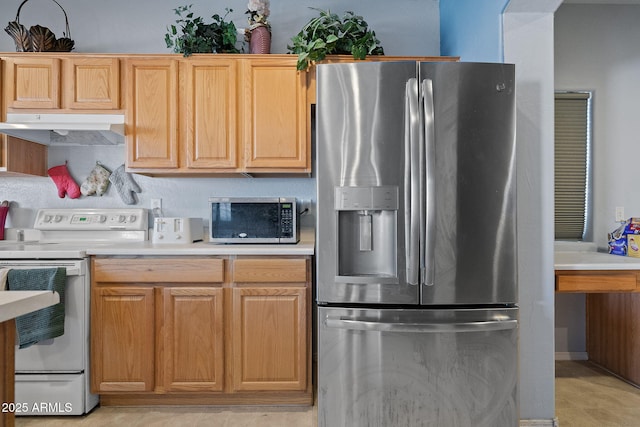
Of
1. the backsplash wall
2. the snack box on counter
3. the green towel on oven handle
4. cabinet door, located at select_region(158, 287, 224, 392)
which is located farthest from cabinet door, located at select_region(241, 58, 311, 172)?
the snack box on counter

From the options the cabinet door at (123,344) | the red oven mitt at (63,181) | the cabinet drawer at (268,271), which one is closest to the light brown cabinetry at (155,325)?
the cabinet door at (123,344)

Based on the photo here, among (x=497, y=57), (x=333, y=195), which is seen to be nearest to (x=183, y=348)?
(x=333, y=195)

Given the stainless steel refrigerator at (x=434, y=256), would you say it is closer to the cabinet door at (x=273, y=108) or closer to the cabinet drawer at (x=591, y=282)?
the cabinet drawer at (x=591, y=282)

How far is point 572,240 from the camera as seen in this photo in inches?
106

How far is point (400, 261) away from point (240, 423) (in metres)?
1.26

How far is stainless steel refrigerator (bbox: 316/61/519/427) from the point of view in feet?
5.21

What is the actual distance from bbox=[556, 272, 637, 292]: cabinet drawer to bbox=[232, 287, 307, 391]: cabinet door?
1.34 m

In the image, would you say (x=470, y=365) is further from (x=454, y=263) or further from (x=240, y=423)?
(x=240, y=423)

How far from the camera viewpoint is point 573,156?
268 centimetres

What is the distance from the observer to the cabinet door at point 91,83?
7.70 feet

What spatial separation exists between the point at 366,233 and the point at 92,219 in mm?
2068

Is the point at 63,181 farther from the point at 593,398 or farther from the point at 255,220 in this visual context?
the point at 593,398

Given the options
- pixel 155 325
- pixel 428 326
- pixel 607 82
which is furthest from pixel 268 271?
pixel 607 82

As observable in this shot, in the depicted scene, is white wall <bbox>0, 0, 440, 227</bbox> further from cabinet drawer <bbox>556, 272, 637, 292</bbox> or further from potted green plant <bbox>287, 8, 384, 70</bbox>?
cabinet drawer <bbox>556, 272, 637, 292</bbox>
